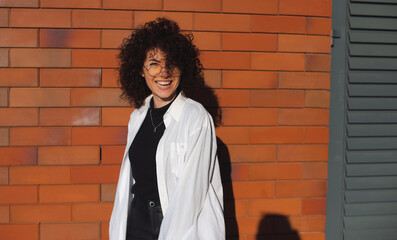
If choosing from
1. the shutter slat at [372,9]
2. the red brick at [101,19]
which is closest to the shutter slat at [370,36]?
the shutter slat at [372,9]

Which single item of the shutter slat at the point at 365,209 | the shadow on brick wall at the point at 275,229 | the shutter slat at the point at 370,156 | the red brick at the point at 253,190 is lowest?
the shadow on brick wall at the point at 275,229

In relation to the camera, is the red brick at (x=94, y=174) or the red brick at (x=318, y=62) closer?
the red brick at (x=94, y=174)

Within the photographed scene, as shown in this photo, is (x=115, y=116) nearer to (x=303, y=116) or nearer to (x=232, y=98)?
(x=232, y=98)

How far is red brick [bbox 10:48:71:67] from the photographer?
235cm

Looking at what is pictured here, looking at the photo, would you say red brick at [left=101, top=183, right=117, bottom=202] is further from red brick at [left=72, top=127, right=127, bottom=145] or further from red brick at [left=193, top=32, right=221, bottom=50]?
red brick at [left=193, top=32, right=221, bottom=50]

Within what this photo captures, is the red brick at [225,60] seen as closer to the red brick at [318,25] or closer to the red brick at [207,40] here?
the red brick at [207,40]

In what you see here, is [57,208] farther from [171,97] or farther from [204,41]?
[204,41]

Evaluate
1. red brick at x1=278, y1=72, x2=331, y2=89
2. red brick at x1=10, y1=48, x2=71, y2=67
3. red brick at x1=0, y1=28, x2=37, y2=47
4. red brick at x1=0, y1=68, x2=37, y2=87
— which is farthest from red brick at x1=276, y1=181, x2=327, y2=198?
red brick at x1=0, y1=28, x2=37, y2=47

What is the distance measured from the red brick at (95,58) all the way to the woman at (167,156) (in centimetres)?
40

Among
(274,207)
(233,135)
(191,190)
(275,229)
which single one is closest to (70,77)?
(233,135)

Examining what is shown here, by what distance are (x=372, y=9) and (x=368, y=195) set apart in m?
1.57

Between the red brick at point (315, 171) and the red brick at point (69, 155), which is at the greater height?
the red brick at point (69, 155)

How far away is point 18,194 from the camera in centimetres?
239

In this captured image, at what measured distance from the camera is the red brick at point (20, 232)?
2404 millimetres
